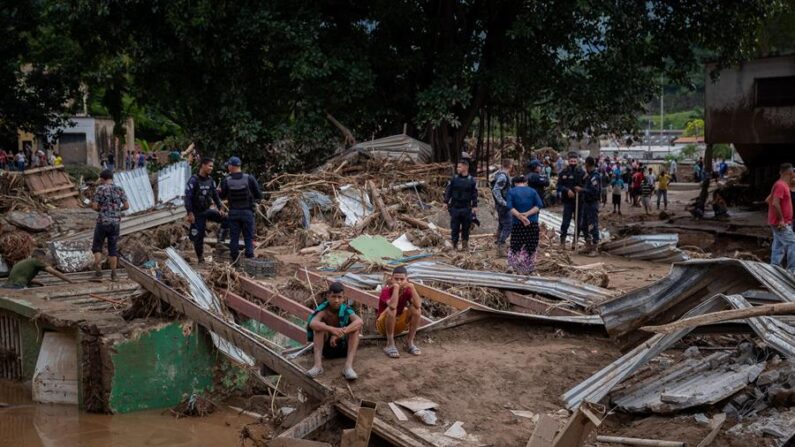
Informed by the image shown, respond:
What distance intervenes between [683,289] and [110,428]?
21.1 feet

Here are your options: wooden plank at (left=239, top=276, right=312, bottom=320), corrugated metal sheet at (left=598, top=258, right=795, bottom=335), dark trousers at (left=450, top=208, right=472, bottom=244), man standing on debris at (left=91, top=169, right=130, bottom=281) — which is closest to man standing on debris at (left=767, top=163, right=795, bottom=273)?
corrugated metal sheet at (left=598, top=258, right=795, bottom=335)

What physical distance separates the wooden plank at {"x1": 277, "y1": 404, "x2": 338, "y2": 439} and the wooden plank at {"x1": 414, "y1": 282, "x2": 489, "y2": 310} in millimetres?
3237

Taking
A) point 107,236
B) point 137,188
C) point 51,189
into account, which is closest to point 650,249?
point 107,236

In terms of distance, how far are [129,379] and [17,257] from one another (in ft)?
12.7

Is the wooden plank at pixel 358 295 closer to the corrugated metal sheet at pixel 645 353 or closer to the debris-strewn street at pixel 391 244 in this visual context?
the debris-strewn street at pixel 391 244

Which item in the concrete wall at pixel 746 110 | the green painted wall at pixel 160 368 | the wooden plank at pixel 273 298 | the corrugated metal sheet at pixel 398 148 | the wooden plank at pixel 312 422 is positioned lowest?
the green painted wall at pixel 160 368

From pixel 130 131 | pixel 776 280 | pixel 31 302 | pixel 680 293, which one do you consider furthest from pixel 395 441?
pixel 130 131

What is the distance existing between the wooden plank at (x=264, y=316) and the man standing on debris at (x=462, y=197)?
4.13 meters

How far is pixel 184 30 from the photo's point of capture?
701 inches

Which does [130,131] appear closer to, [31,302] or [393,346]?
[31,302]

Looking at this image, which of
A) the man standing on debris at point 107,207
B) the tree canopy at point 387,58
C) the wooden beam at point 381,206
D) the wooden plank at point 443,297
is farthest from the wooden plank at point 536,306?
the tree canopy at point 387,58

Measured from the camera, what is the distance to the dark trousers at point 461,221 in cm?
1380

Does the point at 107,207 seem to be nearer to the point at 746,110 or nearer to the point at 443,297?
the point at 443,297

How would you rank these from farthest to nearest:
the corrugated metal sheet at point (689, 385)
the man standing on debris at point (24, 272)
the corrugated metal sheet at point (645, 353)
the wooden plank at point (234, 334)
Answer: the man standing on debris at point (24, 272)
the wooden plank at point (234, 334)
the corrugated metal sheet at point (645, 353)
the corrugated metal sheet at point (689, 385)
